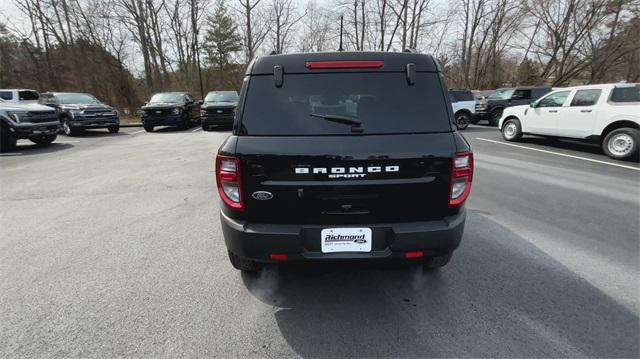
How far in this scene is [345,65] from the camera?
2371mm

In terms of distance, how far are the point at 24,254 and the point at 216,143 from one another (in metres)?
8.22

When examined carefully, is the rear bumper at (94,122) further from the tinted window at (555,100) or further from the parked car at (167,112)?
the tinted window at (555,100)

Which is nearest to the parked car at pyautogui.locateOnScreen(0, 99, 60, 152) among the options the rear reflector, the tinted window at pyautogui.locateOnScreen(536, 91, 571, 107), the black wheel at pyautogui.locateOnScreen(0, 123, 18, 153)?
the black wheel at pyautogui.locateOnScreen(0, 123, 18, 153)

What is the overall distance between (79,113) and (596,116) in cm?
1796

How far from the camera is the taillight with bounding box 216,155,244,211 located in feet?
7.32

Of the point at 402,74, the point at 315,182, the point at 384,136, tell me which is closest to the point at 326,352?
the point at 315,182

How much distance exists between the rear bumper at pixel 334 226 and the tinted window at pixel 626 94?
914 centimetres

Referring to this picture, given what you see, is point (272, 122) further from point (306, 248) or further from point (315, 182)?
point (306, 248)

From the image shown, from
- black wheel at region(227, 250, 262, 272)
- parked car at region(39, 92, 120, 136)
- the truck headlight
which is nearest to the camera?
black wheel at region(227, 250, 262, 272)

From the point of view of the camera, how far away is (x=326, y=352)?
2.10m

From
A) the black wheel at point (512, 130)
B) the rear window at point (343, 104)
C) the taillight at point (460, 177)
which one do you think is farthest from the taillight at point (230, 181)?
the black wheel at point (512, 130)

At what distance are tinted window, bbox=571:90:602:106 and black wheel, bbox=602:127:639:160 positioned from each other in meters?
1.01

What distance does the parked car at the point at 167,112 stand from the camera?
48.4ft

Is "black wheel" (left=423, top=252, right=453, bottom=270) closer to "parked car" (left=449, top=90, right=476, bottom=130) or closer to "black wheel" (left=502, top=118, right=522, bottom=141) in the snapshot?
"black wheel" (left=502, top=118, right=522, bottom=141)
